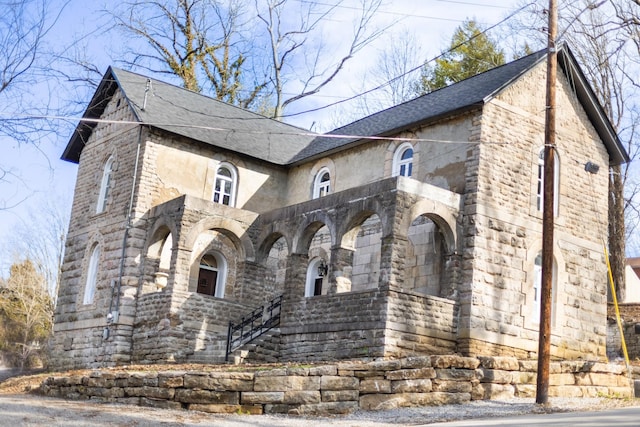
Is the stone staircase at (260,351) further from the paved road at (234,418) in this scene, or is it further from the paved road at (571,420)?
the paved road at (571,420)

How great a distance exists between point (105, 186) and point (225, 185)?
3797 millimetres

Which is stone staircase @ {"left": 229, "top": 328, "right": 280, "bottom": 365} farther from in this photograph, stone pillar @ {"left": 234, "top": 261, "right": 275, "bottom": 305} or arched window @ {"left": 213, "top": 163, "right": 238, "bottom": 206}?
arched window @ {"left": 213, "top": 163, "right": 238, "bottom": 206}

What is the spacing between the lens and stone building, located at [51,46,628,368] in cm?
1855

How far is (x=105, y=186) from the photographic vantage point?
25250 millimetres

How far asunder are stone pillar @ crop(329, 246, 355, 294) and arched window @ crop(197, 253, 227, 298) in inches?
227

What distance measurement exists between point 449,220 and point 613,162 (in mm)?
7562

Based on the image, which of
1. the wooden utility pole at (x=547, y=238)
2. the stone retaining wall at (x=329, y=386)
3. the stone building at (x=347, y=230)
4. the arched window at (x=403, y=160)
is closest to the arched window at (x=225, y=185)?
the stone building at (x=347, y=230)

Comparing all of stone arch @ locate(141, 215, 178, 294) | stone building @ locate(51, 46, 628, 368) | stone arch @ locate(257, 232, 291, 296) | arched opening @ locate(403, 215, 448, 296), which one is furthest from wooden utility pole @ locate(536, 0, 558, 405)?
stone arch @ locate(141, 215, 178, 294)

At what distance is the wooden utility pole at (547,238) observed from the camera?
13.4m

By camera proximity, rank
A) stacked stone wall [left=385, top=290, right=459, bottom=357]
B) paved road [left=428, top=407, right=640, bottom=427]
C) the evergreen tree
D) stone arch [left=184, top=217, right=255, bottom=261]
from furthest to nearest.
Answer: the evergreen tree → stone arch [left=184, top=217, right=255, bottom=261] → stacked stone wall [left=385, top=290, right=459, bottom=357] → paved road [left=428, top=407, right=640, bottom=427]

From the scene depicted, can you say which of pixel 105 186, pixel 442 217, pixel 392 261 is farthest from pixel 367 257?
pixel 105 186

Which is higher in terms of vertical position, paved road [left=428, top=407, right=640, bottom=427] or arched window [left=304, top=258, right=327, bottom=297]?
arched window [left=304, top=258, right=327, bottom=297]

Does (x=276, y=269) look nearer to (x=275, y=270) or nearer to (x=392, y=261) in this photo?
(x=275, y=270)

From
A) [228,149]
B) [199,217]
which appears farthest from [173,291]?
[228,149]
